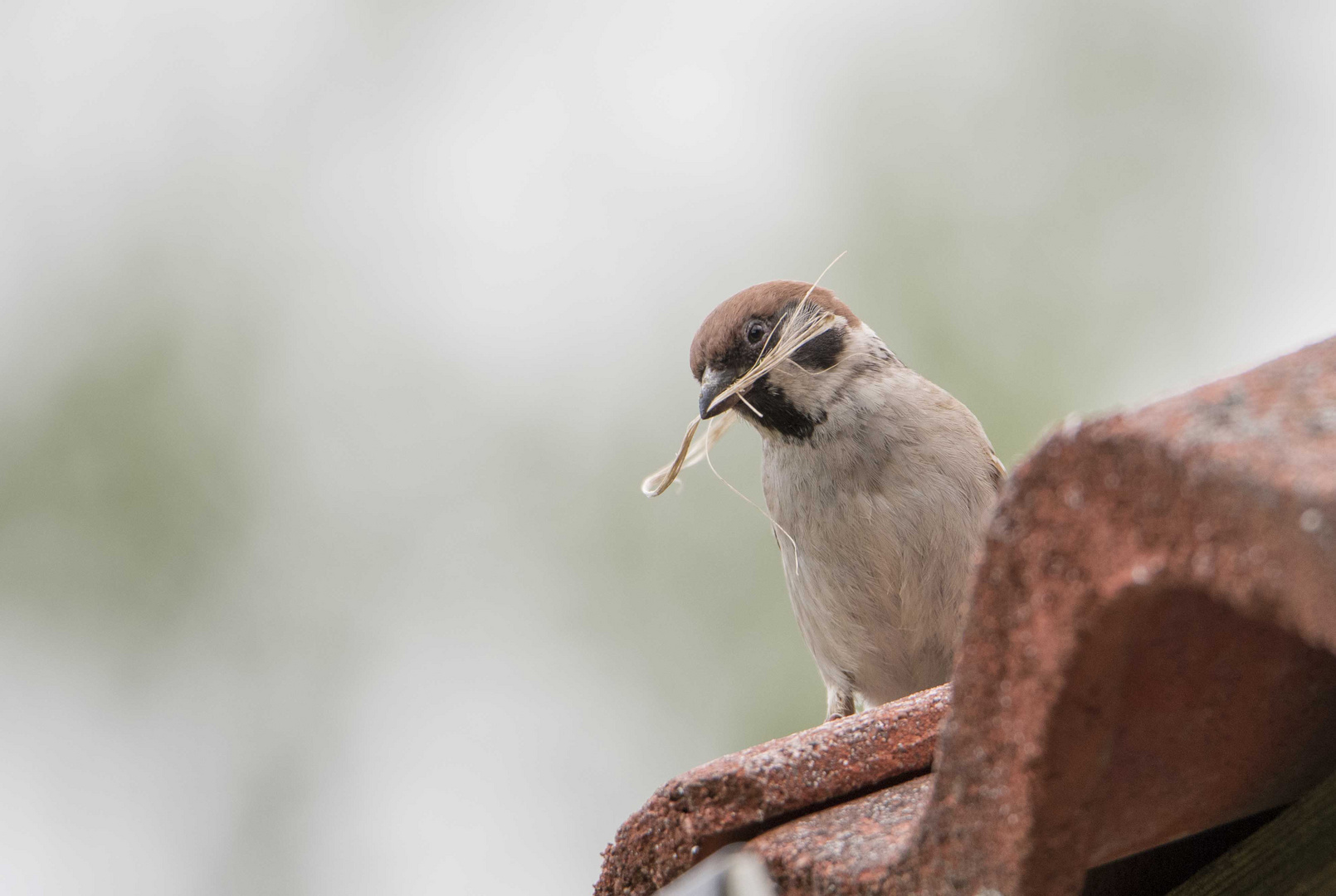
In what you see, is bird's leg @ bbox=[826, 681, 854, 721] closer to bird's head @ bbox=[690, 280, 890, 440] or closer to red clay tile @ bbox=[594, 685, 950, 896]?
bird's head @ bbox=[690, 280, 890, 440]

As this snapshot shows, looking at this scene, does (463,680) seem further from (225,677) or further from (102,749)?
(102,749)

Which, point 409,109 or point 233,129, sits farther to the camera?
point 409,109

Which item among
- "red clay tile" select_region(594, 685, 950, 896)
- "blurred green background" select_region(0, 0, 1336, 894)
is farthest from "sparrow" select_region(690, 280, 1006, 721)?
"blurred green background" select_region(0, 0, 1336, 894)

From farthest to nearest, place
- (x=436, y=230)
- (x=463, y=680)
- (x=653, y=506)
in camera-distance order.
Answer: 1. (x=436, y=230)
2. (x=463, y=680)
3. (x=653, y=506)

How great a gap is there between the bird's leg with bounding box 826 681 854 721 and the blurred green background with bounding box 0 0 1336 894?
5.11 metres

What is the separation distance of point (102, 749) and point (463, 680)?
3006 millimetres

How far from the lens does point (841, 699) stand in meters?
3.69

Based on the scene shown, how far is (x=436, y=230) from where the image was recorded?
14.6m

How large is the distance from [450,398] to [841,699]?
851cm

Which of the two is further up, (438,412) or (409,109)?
(409,109)

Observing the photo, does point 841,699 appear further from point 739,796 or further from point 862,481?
point 739,796

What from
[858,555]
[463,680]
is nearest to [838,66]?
[463,680]

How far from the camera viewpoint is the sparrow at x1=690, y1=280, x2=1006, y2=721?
127 inches

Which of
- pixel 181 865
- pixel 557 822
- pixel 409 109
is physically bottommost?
pixel 557 822
